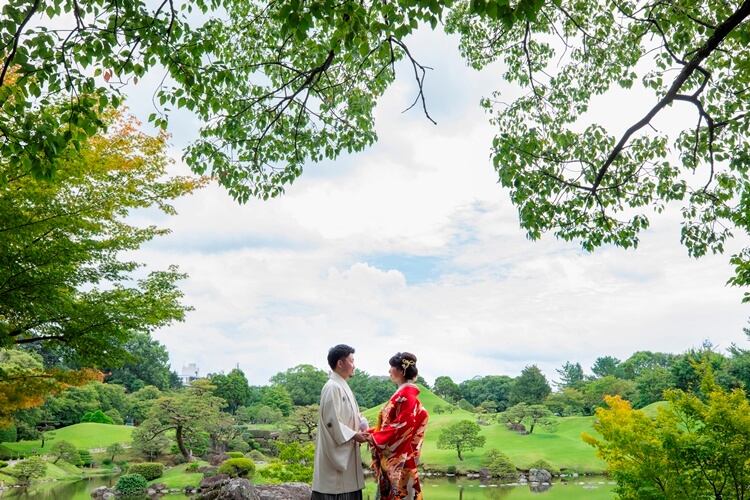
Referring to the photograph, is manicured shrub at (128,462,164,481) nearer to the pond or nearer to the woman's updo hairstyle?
the pond

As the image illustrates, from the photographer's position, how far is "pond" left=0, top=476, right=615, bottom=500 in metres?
13.6

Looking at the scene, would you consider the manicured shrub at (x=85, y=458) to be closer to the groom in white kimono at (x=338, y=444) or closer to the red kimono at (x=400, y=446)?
the red kimono at (x=400, y=446)

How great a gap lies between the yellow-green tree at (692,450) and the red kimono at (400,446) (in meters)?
2.79

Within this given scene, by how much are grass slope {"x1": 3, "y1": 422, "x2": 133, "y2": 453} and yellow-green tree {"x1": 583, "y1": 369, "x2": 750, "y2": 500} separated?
834 inches

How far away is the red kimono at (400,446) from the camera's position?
390 centimetres

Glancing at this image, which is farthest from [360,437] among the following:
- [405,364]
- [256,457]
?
[256,457]

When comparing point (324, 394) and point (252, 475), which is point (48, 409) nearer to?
point (252, 475)

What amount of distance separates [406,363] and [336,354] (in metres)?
0.60

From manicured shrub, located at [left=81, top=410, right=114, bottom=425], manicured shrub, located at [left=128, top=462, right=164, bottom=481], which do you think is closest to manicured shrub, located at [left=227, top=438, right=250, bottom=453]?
manicured shrub, located at [left=128, top=462, right=164, bottom=481]

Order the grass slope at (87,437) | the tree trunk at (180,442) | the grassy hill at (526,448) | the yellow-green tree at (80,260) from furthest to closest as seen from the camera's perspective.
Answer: the grass slope at (87,437)
the grassy hill at (526,448)
the tree trunk at (180,442)
the yellow-green tree at (80,260)

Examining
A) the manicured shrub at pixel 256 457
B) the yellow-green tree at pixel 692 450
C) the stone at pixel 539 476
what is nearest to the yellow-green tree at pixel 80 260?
the yellow-green tree at pixel 692 450

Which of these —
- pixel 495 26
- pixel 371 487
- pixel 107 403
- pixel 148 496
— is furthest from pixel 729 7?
pixel 107 403

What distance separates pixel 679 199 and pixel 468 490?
11.5 m

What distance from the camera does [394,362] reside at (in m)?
4.00
